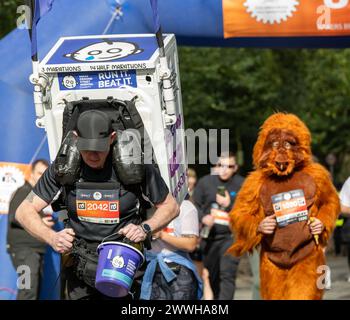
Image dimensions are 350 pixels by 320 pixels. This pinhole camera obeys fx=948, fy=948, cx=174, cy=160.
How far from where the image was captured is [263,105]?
17.6 metres

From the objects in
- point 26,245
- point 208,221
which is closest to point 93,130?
point 26,245

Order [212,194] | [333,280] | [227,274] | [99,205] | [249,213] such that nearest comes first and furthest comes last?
[99,205] → [249,213] → [227,274] → [212,194] → [333,280]

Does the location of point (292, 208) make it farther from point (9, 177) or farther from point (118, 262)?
point (9, 177)

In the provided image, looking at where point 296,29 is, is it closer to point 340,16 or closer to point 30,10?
point 340,16

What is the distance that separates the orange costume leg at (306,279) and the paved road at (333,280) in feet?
5.98

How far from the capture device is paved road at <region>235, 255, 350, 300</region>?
9.84m

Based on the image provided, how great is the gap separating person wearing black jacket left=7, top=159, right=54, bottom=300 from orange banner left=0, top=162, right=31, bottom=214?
0.05 m

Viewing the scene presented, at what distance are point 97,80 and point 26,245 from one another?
11.1 feet

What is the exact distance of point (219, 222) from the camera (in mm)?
9938

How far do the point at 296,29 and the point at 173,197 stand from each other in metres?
3.02

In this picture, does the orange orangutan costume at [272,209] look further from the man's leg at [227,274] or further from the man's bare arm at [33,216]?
the man's leg at [227,274]

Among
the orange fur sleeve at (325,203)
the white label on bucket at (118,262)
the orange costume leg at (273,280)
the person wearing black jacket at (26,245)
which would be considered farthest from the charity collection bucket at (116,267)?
the person wearing black jacket at (26,245)

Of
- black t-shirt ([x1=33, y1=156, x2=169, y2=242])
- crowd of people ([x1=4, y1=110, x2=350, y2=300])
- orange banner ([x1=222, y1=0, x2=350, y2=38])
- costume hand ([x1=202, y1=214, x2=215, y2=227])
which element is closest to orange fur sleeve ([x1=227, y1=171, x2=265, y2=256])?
crowd of people ([x1=4, y1=110, x2=350, y2=300])

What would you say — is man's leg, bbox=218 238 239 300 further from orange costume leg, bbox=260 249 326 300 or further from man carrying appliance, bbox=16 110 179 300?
man carrying appliance, bbox=16 110 179 300
